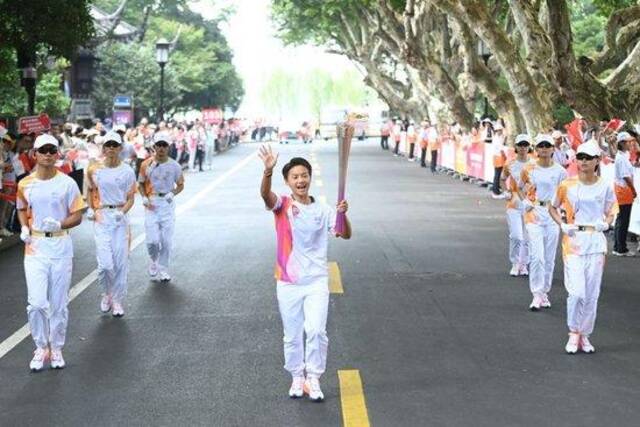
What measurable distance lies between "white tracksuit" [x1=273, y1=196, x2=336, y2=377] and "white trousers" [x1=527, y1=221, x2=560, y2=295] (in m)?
4.18

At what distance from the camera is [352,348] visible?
899 centimetres

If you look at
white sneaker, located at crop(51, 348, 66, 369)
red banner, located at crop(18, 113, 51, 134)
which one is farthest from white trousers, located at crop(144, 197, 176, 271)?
red banner, located at crop(18, 113, 51, 134)

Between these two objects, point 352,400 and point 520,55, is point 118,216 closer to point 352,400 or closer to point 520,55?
point 352,400

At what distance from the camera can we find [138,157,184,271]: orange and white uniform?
12.4 meters

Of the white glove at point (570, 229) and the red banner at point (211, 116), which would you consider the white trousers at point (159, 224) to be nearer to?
the white glove at point (570, 229)

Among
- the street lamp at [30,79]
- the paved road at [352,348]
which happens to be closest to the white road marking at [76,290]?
the paved road at [352,348]

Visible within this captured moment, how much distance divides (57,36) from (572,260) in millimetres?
13040

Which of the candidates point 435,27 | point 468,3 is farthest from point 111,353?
point 435,27

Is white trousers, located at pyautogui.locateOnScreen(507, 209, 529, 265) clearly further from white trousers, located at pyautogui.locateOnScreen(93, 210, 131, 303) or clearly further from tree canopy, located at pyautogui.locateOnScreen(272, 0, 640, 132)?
tree canopy, located at pyautogui.locateOnScreen(272, 0, 640, 132)

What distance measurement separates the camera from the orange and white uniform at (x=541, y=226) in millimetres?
10883

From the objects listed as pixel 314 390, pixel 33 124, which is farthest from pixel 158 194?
pixel 33 124

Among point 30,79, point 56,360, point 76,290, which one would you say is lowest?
point 76,290

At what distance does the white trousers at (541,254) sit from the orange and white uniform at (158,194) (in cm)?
445

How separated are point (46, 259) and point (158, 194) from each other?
4.21 m
